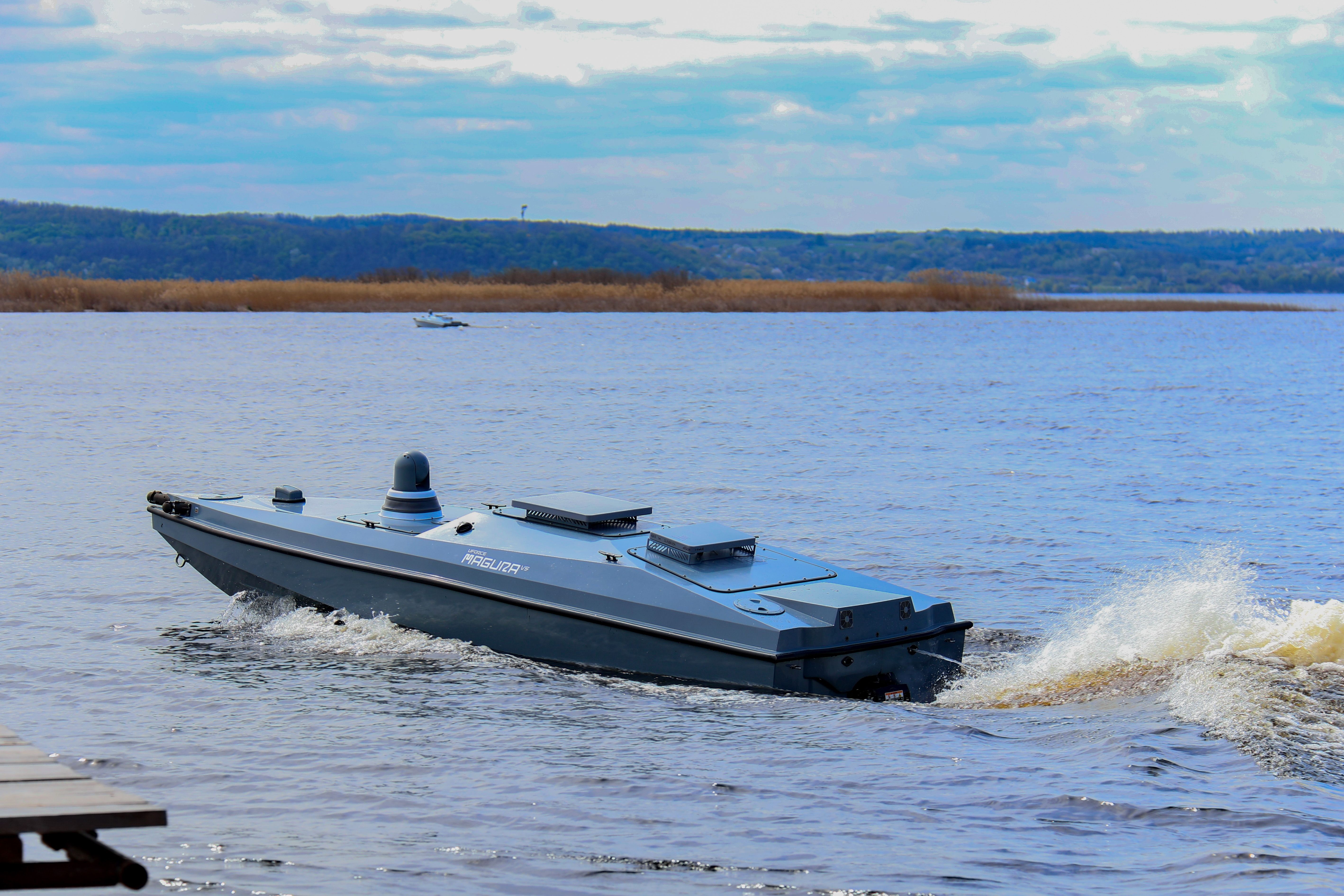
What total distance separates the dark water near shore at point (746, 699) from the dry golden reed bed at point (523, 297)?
2014 inches

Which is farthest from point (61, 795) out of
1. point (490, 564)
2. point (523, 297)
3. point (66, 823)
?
point (523, 297)

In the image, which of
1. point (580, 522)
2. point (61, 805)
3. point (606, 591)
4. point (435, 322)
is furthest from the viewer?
point (435, 322)

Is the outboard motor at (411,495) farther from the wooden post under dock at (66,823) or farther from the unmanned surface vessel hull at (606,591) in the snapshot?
the wooden post under dock at (66,823)

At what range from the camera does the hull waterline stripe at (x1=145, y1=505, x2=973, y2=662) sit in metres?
8.65

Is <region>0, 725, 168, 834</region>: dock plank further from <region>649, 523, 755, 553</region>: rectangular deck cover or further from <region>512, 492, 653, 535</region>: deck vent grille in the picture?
<region>512, 492, 653, 535</region>: deck vent grille

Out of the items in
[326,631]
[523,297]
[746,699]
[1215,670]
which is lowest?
[326,631]

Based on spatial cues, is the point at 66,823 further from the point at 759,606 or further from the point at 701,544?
the point at 701,544

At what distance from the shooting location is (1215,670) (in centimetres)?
927

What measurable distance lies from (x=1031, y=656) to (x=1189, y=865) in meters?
4.19

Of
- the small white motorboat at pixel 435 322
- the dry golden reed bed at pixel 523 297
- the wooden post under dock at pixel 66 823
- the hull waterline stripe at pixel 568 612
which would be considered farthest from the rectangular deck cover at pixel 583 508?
the dry golden reed bed at pixel 523 297

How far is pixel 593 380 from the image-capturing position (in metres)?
41.2

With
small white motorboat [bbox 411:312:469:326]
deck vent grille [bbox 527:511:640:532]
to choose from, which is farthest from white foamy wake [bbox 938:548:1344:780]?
small white motorboat [bbox 411:312:469:326]

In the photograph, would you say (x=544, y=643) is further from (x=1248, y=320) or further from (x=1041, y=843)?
(x=1248, y=320)

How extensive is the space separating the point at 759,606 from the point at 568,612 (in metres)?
1.54
